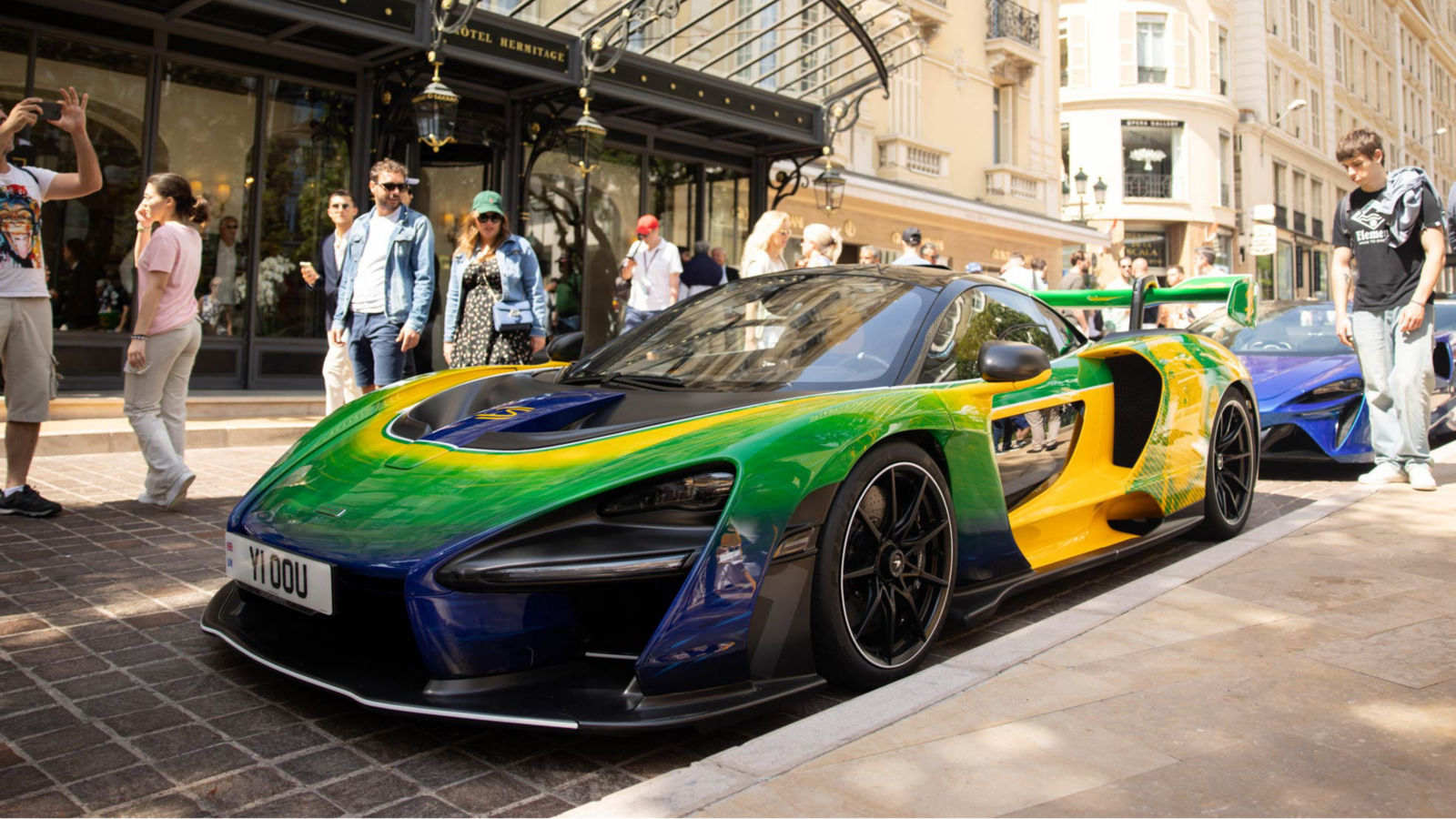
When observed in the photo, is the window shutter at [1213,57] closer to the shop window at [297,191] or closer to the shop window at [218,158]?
the shop window at [297,191]

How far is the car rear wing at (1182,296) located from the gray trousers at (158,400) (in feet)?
14.2

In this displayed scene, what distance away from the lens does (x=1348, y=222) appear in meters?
6.37

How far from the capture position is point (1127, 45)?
35.0 metres

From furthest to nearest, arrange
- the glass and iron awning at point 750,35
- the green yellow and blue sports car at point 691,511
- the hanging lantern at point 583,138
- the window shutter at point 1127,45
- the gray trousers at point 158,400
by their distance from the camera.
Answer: the window shutter at point 1127,45 < the glass and iron awning at point 750,35 < the hanging lantern at point 583,138 < the gray trousers at point 158,400 < the green yellow and blue sports car at point 691,511

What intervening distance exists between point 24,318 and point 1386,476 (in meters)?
7.11

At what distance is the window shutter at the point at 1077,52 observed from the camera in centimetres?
3544

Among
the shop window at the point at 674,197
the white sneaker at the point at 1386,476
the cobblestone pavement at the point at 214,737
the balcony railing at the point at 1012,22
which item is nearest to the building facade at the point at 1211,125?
the balcony railing at the point at 1012,22

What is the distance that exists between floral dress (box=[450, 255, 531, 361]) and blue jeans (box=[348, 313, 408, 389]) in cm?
32

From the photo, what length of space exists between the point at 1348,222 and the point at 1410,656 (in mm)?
4162

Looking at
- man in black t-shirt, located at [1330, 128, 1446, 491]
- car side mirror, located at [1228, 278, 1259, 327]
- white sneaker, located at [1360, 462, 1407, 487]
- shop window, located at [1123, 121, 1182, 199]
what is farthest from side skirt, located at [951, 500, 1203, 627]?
shop window, located at [1123, 121, 1182, 199]

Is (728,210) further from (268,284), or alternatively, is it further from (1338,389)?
(1338,389)

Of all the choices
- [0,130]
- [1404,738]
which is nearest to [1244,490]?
[1404,738]

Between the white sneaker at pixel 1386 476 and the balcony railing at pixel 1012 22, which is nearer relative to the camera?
the white sneaker at pixel 1386 476

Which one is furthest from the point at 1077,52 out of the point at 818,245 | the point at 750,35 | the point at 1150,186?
the point at 818,245
